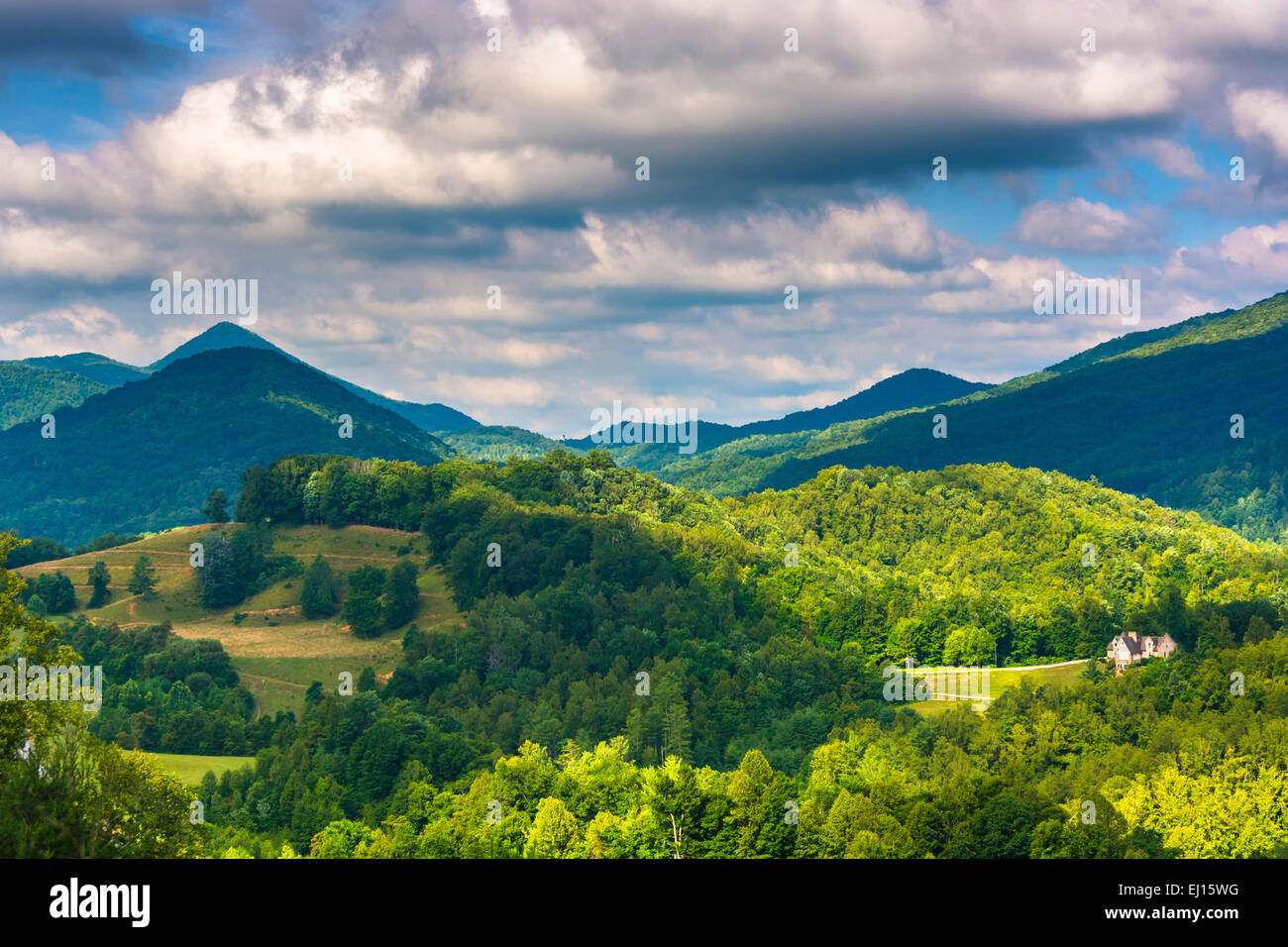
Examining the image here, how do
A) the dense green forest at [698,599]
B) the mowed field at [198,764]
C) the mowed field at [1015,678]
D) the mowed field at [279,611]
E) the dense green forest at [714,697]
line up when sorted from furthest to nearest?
the mowed field at [1015,678] < the mowed field at [279,611] < the dense green forest at [698,599] < the mowed field at [198,764] < the dense green forest at [714,697]

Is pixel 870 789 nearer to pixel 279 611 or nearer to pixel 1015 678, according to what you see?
pixel 1015 678

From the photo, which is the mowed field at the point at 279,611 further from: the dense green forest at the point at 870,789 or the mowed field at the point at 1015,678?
the mowed field at the point at 1015,678

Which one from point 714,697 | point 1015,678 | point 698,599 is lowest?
point 1015,678

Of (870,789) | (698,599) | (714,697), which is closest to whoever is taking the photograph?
(870,789)

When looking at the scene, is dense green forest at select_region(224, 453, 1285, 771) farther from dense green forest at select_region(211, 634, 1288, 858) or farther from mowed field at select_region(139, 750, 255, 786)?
mowed field at select_region(139, 750, 255, 786)

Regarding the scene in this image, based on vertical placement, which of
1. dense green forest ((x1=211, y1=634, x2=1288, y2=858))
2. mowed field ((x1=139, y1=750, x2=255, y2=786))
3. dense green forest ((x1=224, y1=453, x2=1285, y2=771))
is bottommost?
mowed field ((x1=139, y1=750, x2=255, y2=786))

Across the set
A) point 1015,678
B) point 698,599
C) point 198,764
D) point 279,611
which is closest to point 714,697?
point 698,599

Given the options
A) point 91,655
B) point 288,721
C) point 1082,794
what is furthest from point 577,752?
point 91,655

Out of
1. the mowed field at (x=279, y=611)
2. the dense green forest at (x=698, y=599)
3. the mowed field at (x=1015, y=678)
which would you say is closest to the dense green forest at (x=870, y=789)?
the mowed field at (x=1015, y=678)

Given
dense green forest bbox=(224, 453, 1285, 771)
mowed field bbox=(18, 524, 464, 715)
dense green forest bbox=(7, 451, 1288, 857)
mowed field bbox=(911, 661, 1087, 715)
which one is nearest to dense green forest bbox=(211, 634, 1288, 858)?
dense green forest bbox=(7, 451, 1288, 857)
